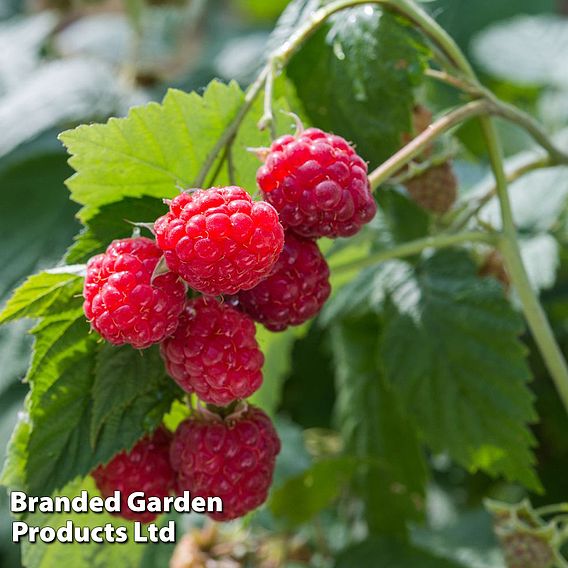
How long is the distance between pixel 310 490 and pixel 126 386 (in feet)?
1.83

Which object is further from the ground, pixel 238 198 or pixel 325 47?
pixel 325 47

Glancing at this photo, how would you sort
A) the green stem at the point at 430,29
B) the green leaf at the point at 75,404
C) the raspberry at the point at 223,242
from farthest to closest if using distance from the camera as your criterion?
the green stem at the point at 430,29, the green leaf at the point at 75,404, the raspberry at the point at 223,242

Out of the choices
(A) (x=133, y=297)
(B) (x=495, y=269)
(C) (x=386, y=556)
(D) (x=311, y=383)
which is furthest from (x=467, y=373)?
(D) (x=311, y=383)

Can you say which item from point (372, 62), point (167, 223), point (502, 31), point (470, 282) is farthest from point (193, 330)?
point (502, 31)

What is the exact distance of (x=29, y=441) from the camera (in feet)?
2.35

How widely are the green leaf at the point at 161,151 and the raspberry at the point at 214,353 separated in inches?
5.6

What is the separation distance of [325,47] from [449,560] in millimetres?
584

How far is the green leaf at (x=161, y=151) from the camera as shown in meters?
0.75

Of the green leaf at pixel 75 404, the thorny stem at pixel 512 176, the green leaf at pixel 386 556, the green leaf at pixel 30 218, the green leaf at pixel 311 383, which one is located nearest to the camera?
the green leaf at pixel 75 404

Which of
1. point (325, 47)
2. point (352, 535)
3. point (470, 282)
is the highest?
point (325, 47)

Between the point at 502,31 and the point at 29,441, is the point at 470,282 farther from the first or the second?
the point at 502,31

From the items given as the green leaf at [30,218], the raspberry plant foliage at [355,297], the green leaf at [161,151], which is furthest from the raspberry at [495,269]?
the green leaf at [30,218]

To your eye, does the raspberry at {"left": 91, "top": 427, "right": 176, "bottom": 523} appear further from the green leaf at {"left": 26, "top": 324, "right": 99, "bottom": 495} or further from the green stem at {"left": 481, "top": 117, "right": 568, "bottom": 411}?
the green stem at {"left": 481, "top": 117, "right": 568, "bottom": 411}

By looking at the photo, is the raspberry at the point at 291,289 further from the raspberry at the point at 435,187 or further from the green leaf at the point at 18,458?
the raspberry at the point at 435,187
